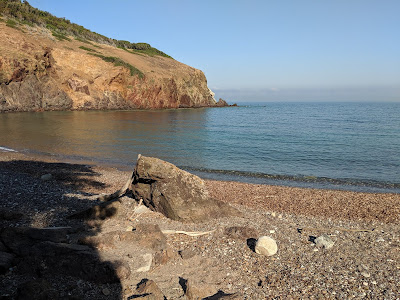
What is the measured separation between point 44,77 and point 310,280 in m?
61.7

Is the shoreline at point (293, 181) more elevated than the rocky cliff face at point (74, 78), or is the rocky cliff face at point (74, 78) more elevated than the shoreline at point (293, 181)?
the rocky cliff face at point (74, 78)

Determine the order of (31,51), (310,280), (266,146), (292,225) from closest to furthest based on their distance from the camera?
(310,280), (292,225), (266,146), (31,51)

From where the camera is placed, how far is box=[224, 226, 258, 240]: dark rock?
7938 millimetres

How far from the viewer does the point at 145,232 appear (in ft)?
24.6

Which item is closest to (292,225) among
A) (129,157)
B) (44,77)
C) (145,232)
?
(145,232)

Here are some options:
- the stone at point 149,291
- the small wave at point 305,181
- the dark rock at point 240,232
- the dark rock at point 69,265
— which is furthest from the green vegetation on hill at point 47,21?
the stone at point 149,291

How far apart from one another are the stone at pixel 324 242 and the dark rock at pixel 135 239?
395cm

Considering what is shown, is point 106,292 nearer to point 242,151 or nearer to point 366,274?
point 366,274

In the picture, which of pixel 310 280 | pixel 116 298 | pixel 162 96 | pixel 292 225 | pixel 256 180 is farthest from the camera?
pixel 162 96

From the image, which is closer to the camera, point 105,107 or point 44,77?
point 44,77

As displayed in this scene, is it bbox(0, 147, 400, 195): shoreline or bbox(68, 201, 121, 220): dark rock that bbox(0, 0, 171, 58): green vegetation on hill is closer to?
bbox(0, 147, 400, 195): shoreline

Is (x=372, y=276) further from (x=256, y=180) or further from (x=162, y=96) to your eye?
(x=162, y=96)

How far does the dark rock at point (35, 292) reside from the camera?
14.3ft

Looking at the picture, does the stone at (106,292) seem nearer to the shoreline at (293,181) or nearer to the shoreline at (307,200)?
the shoreline at (307,200)
